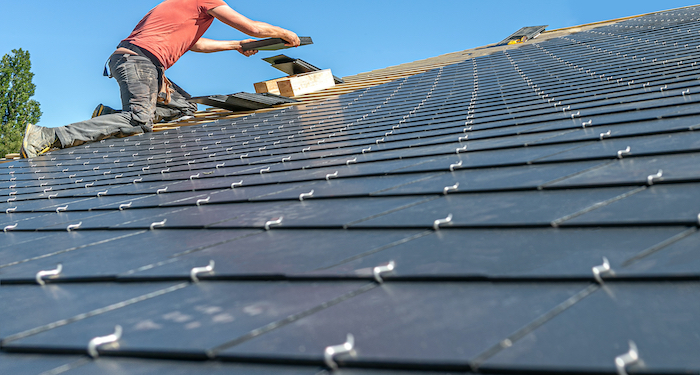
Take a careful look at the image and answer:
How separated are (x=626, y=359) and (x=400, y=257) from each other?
109 centimetres

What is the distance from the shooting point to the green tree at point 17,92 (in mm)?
43406

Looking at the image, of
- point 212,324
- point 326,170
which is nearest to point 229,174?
point 326,170

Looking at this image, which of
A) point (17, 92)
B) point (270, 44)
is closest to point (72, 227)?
point (270, 44)

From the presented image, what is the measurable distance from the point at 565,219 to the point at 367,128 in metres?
4.93

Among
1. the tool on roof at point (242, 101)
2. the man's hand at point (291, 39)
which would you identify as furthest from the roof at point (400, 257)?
the man's hand at point (291, 39)

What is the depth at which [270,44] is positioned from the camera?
43.4 feet

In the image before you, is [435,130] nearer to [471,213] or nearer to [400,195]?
[400,195]

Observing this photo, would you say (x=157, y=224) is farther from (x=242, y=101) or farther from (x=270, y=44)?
(x=270, y=44)

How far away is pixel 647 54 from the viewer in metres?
8.89

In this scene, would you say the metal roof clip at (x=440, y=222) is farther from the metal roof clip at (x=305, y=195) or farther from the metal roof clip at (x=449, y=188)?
the metal roof clip at (x=305, y=195)

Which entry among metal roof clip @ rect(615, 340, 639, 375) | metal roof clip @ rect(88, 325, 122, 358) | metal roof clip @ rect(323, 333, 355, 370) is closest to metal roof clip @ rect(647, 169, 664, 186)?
metal roof clip @ rect(615, 340, 639, 375)

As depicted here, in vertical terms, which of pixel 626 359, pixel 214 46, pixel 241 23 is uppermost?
pixel 214 46

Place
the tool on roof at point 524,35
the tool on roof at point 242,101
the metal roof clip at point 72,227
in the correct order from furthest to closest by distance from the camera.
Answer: the tool on roof at point 524,35, the tool on roof at point 242,101, the metal roof clip at point 72,227

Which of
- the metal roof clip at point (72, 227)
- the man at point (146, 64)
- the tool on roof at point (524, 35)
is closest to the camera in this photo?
the metal roof clip at point (72, 227)
